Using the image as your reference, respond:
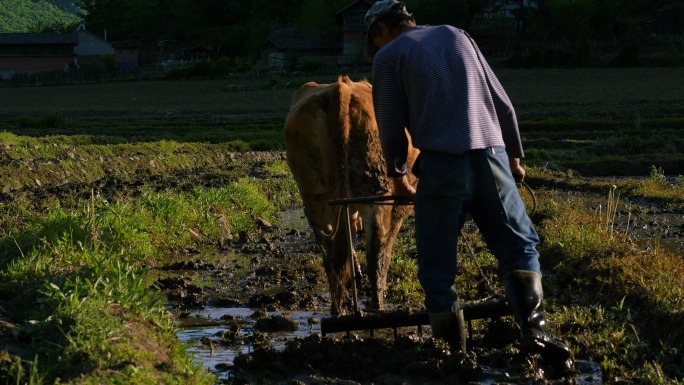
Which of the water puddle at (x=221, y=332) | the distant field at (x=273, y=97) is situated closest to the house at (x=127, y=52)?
the distant field at (x=273, y=97)

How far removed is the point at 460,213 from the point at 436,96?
603 mm

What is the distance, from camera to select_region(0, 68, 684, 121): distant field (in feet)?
116

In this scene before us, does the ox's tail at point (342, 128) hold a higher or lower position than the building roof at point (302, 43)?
higher

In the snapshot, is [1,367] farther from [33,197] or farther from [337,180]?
[33,197]

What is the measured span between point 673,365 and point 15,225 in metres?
6.80

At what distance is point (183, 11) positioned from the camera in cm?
10556

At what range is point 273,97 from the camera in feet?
161

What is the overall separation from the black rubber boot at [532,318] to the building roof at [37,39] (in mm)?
81900

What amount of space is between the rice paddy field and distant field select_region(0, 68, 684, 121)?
364 inches

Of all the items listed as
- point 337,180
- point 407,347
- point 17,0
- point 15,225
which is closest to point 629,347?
point 407,347

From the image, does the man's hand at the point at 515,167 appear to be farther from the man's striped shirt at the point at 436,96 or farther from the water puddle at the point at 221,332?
the water puddle at the point at 221,332

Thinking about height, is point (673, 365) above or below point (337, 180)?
below

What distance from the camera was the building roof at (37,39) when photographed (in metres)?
81.6

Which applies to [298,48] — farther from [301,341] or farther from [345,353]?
[345,353]
